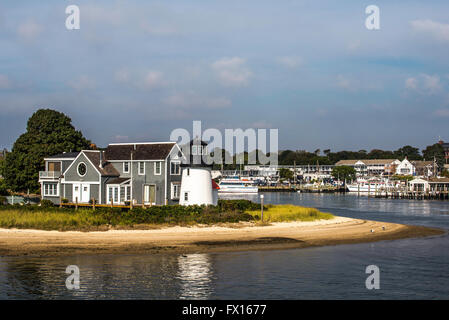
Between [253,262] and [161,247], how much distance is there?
6.87m

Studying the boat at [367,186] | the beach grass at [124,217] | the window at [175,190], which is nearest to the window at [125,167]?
the window at [175,190]

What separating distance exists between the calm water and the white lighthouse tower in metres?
15.4

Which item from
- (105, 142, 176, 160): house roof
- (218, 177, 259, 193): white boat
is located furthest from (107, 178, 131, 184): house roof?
(218, 177, 259, 193): white boat

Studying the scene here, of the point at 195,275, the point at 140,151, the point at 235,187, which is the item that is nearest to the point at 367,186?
the point at 235,187

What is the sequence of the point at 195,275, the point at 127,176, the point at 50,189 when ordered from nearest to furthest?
the point at 195,275
the point at 127,176
the point at 50,189

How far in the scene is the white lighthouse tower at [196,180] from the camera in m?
48.1

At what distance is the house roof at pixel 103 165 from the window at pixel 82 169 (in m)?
1.16

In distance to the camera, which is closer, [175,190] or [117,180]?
[175,190]

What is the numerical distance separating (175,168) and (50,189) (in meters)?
14.5

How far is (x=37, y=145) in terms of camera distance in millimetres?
63312

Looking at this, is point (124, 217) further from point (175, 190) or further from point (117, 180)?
point (117, 180)

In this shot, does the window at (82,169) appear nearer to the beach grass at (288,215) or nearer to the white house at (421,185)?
the beach grass at (288,215)
